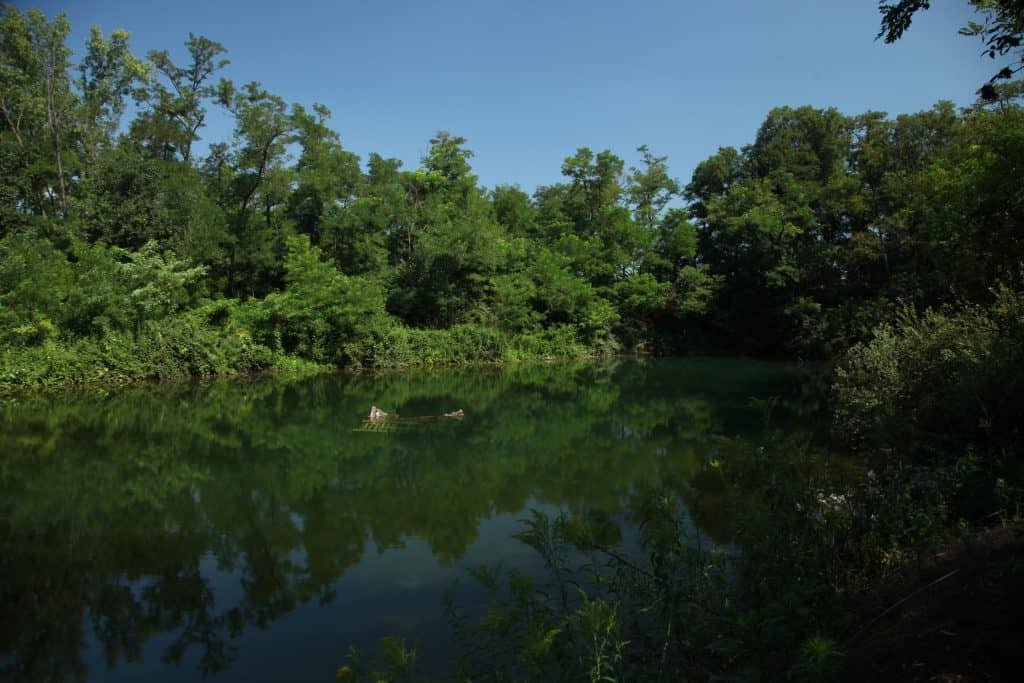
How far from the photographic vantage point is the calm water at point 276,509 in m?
4.80

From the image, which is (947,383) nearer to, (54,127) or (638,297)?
→ (638,297)

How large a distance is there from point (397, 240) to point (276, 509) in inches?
975

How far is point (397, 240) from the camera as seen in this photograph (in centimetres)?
3122

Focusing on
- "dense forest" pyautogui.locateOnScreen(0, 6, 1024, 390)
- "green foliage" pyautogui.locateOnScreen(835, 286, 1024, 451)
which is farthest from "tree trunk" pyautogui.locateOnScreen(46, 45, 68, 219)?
"green foliage" pyautogui.locateOnScreen(835, 286, 1024, 451)

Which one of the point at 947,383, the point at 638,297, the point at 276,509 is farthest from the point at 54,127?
the point at 947,383

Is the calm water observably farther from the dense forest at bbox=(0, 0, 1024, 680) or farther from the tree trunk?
the tree trunk

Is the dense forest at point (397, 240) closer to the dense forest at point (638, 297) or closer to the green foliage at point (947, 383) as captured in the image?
the dense forest at point (638, 297)

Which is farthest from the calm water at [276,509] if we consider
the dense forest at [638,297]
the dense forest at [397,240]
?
the dense forest at [397,240]

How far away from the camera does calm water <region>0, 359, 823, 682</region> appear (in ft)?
15.8

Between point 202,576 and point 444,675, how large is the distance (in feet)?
10.1

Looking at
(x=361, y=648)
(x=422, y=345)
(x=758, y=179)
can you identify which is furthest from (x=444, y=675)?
(x=758, y=179)

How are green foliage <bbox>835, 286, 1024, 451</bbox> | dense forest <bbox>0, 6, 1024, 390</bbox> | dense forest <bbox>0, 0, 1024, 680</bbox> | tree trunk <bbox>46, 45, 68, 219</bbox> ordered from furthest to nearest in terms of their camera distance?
1. tree trunk <bbox>46, 45, 68, 219</bbox>
2. dense forest <bbox>0, 6, 1024, 390</bbox>
3. green foliage <bbox>835, 286, 1024, 451</bbox>
4. dense forest <bbox>0, 0, 1024, 680</bbox>

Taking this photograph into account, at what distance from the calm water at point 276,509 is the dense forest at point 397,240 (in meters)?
5.47

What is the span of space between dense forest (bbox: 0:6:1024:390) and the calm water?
18.0ft
